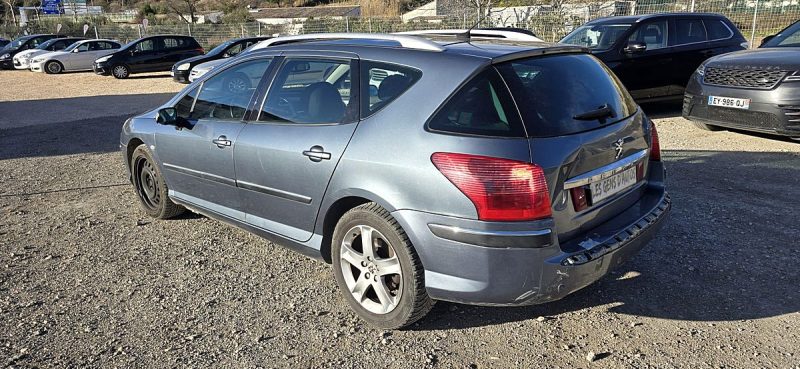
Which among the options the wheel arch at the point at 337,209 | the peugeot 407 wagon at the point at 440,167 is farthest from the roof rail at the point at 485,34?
the wheel arch at the point at 337,209

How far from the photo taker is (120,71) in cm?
2228

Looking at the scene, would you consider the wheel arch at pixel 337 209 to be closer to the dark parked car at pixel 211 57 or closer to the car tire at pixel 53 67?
the dark parked car at pixel 211 57

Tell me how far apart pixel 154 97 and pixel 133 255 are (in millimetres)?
12587

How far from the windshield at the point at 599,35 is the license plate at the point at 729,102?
8.46ft

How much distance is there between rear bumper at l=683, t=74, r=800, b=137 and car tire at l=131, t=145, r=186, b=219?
657 centimetres

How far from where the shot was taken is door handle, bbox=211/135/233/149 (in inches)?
160

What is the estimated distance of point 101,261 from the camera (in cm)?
443

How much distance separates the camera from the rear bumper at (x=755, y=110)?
677 cm

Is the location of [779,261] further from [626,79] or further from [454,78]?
[626,79]

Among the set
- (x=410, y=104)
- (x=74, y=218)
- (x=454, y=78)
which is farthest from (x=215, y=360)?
(x=74, y=218)

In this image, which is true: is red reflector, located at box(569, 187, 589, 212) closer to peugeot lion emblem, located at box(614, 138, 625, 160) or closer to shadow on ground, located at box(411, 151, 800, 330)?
peugeot lion emblem, located at box(614, 138, 625, 160)

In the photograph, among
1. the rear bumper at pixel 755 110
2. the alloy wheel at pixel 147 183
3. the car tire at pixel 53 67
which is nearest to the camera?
the alloy wheel at pixel 147 183

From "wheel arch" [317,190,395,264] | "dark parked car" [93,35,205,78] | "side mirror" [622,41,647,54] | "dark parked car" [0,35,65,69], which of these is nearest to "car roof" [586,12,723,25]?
"side mirror" [622,41,647,54]

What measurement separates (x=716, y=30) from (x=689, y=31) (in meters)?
0.65
